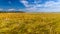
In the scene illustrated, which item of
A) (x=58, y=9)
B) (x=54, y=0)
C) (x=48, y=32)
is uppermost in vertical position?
(x=54, y=0)

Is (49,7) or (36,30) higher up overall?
(49,7)

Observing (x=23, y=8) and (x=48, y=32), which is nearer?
(x=48, y=32)

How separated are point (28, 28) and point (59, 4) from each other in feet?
1.87

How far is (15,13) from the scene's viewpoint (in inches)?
81.9

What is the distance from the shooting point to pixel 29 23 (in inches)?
80.6

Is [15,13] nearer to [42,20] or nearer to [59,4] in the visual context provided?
[42,20]

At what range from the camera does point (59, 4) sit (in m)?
2.03

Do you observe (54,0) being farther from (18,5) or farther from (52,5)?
(18,5)

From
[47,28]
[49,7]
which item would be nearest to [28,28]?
[47,28]

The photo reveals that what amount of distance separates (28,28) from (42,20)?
0.24 metres

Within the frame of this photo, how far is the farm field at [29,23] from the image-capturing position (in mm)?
1999

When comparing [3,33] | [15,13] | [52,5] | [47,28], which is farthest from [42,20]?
[3,33]

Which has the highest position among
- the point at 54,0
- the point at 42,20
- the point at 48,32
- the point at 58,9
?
the point at 54,0

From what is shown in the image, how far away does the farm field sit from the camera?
200 cm
